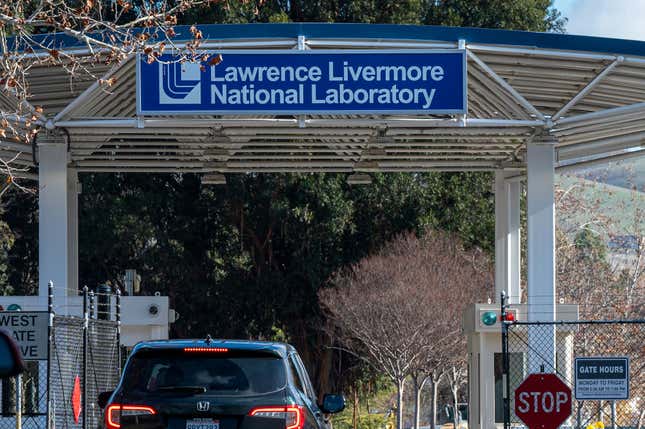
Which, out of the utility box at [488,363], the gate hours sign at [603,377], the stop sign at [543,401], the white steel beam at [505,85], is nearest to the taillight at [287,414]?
the stop sign at [543,401]

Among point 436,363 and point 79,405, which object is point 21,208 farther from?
point 79,405

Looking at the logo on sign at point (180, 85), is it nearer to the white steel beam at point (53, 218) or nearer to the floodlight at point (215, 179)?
the white steel beam at point (53, 218)

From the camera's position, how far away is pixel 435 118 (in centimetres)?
2458

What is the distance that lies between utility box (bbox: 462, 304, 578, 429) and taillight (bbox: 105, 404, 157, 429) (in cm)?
1588

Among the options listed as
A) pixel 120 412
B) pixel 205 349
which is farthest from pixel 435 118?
pixel 120 412

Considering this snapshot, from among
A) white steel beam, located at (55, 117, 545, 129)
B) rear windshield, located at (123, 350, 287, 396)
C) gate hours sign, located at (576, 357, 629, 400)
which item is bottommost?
gate hours sign, located at (576, 357, 629, 400)

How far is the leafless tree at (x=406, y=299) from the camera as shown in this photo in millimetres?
40969

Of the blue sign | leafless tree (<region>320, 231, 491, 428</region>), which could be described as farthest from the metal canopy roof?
leafless tree (<region>320, 231, 491, 428</region>)

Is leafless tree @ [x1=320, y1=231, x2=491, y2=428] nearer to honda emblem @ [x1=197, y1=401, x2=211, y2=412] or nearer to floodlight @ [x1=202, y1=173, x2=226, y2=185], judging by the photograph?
floodlight @ [x1=202, y1=173, x2=226, y2=185]

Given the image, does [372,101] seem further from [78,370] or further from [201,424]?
[201,424]

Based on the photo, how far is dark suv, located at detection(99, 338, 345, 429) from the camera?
10.9m

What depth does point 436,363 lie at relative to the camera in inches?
1724

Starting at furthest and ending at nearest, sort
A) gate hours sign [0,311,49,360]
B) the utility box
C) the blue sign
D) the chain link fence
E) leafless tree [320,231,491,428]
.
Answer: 1. leafless tree [320,231,491,428]
2. the utility box
3. the blue sign
4. the chain link fence
5. gate hours sign [0,311,49,360]

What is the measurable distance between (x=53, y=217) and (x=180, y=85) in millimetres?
4433
